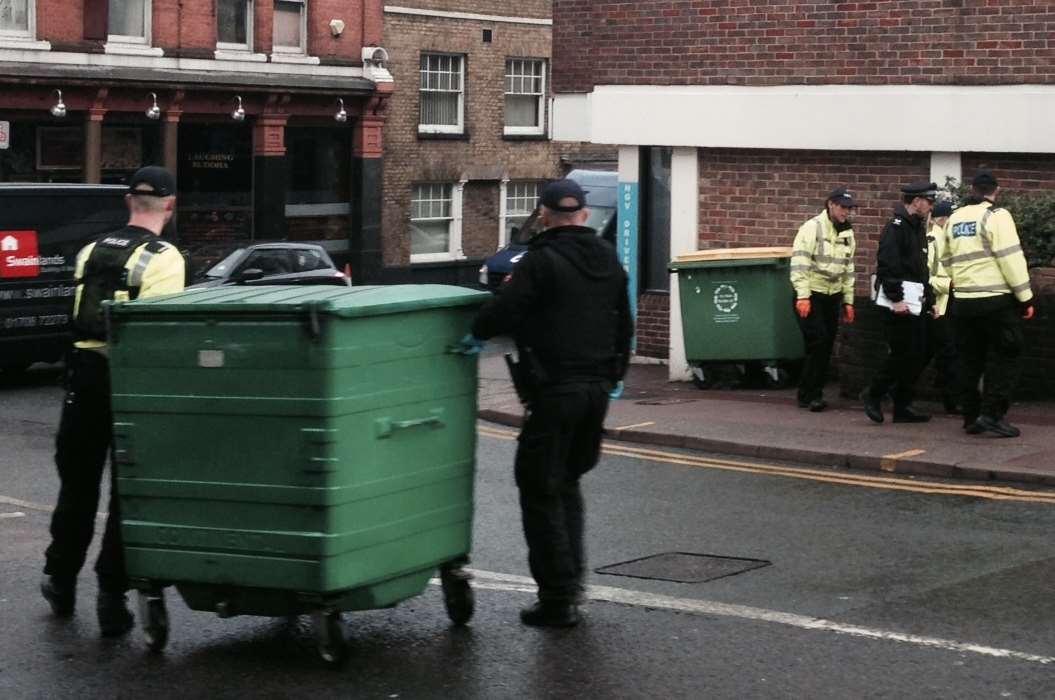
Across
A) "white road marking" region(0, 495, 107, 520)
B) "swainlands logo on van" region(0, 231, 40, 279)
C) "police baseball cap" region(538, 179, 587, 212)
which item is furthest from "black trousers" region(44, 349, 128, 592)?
"swainlands logo on van" region(0, 231, 40, 279)

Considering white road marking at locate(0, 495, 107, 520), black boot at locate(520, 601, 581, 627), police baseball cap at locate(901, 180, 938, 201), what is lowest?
white road marking at locate(0, 495, 107, 520)

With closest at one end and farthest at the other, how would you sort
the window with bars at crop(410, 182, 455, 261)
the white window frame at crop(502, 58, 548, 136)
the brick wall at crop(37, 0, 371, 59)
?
the brick wall at crop(37, 0, 371, 59) < the window with bars at crop(410, 182, 455, 261) < the white window frame at crop(502, 58, 548, 136)

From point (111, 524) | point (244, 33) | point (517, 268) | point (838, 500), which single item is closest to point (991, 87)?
point (838, 500)

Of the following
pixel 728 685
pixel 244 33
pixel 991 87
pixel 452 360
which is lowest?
pixel 728 685

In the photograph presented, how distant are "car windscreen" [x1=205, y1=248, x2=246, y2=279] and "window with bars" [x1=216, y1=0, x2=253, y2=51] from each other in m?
10.6

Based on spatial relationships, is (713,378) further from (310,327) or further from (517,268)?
(310,327)

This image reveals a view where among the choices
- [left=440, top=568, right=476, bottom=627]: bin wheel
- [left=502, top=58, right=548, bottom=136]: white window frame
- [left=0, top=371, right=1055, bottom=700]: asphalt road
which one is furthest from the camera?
[left=502, top=58, right=548, bottom=136]: white window frame

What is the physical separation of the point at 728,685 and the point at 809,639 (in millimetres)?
792

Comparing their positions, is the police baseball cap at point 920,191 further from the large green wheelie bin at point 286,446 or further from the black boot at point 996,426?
the large green wheelie bin at point 286,446

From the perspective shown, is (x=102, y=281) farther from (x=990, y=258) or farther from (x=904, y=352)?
(x=904, y=352)

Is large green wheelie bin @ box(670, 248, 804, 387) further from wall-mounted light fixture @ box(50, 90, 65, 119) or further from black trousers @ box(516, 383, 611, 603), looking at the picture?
wall-mounted light fixture @ box(50, 90, 65, 119)

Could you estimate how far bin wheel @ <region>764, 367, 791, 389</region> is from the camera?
1673cm

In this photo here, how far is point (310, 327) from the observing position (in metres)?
6.48

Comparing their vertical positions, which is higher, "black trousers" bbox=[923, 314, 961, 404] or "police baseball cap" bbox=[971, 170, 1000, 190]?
"police baseball cap" bbox=[971, 170, 1000, 190]
